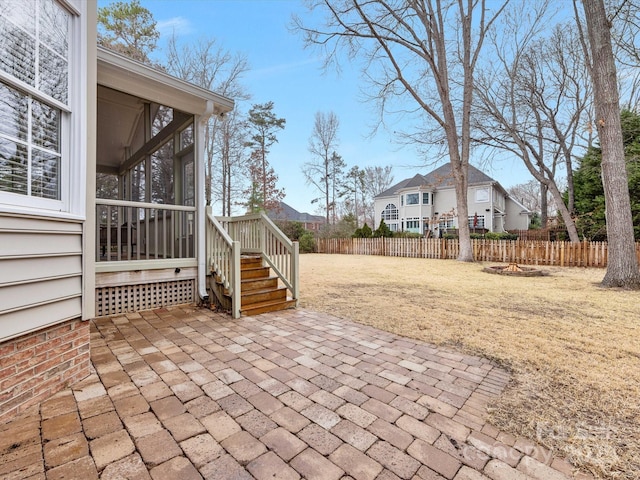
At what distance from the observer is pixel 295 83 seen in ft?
51.0

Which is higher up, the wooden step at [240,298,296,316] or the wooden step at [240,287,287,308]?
the wooden step at [240,287,287,308]

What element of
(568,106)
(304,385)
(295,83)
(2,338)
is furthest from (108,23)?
(568,106)

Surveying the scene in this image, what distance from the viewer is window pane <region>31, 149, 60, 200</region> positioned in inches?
84.6

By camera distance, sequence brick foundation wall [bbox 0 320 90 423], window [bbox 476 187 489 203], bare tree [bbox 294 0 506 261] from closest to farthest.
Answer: brick foundation wall [bbox 0 320 90 423] < bare tree [bbox 294 0 506 261] < window [bbox 476 187 489 203]

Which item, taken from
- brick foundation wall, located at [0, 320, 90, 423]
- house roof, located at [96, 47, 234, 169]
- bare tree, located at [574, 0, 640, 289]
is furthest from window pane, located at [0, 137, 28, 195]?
bare tree, located at [574, 0, 640, 289]

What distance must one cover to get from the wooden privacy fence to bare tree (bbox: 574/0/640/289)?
13.0ft

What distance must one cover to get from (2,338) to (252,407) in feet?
5.26

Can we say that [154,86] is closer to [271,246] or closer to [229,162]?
[271,246]

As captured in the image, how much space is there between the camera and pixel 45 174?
7.33 feet

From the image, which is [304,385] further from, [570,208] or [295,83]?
[570,208]

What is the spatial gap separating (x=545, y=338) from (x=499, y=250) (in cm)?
1076

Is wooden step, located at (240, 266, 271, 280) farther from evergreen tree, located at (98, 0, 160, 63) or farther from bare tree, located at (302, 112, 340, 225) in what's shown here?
bare tree, located at (302, 112, 340, 225)

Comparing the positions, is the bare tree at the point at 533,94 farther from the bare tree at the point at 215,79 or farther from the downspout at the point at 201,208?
the downspout at the point at 201,208

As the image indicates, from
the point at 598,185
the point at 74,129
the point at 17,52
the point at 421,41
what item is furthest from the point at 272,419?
the point at 598,185
